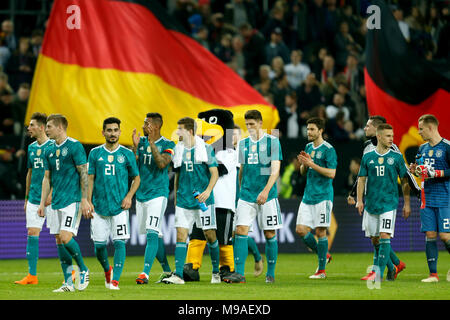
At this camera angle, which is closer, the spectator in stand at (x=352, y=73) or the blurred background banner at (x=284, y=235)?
the blurred background banner at (x=284, y=235)

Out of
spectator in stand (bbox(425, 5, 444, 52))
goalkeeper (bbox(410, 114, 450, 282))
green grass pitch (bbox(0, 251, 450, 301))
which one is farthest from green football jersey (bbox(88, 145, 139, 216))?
spectator in stand (bbox(425, 5, 444, 52))

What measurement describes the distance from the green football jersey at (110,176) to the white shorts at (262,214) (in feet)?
6.19

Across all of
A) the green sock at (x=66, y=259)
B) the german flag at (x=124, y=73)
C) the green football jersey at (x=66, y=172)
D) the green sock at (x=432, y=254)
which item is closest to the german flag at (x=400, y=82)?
the german flag at (x=124, y=73)

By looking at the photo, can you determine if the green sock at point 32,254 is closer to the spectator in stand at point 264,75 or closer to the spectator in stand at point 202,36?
the spectator in stand at point 264,75

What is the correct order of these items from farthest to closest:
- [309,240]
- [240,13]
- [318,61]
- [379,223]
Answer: [240,13] → [318,61] → [309,240] → [379,223]

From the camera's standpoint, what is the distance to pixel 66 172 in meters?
11.5

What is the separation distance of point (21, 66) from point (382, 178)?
37.7 feet

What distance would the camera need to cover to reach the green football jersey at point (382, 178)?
12.6 meters

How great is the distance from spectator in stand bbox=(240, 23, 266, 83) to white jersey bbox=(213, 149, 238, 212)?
10045mm

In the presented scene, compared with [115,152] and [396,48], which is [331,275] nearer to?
[115,152]

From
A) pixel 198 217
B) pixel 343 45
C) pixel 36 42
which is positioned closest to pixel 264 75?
pixel 343 45

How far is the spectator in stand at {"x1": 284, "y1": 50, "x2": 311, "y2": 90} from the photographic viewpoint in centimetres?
2319

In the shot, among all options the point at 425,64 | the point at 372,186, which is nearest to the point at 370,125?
the point at 372,186

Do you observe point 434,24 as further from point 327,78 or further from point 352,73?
point 327,78
